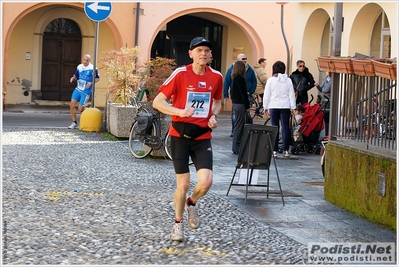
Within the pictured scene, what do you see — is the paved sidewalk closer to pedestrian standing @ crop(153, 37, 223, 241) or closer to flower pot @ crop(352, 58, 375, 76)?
pedestrian standing @ crop(153, 37, 223, 241)

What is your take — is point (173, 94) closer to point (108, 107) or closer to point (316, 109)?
point (316, 109)

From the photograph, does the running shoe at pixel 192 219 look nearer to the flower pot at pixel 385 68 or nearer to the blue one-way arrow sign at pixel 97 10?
the flower pot at pixel 385 68

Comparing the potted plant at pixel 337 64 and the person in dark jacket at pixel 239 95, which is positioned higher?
the potted plant at pixel 337 64

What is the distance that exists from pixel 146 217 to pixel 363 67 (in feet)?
8.94

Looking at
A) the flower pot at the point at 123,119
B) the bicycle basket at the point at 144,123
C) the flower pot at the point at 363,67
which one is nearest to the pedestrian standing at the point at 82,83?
the flower pot at the point at 123,119

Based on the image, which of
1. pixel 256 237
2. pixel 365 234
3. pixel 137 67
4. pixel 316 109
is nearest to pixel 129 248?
pixel 256 237

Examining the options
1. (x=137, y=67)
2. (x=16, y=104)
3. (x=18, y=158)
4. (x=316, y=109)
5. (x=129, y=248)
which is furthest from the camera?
(x=16, y=104)

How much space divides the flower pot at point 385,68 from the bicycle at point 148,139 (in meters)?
5.33

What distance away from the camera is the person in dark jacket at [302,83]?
16.9m

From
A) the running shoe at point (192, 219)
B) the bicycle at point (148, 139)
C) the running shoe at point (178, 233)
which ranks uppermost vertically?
the bicycle at point (148, 139)

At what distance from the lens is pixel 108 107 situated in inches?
715

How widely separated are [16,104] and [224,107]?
701cm

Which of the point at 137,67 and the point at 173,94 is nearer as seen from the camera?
the point at 173,94

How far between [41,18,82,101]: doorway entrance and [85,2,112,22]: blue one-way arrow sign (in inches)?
372
